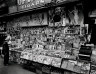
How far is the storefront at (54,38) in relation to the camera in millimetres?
3916

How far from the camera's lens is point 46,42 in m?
5.34

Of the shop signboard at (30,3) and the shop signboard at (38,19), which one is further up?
the shop signboard at (30,3)

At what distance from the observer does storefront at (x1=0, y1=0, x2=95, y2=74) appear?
3916mm

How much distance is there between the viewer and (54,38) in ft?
16.3

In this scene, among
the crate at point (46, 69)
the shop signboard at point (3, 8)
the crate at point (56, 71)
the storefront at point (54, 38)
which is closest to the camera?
the storefront at point (54, 38)

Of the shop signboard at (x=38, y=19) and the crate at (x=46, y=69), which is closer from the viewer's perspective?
the crate at (x=46, y=69)

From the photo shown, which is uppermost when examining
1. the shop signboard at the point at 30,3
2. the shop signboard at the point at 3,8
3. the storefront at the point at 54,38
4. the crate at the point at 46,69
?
the shop signboard at the point at 3,8

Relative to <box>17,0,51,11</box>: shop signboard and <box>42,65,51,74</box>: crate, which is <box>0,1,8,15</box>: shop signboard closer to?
<box>17,0,51,11</box>: shop signboard

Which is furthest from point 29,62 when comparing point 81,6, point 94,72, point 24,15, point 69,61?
point 81,6

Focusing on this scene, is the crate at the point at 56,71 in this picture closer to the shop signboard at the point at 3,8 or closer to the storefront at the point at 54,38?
the storefront at the point at 54,38

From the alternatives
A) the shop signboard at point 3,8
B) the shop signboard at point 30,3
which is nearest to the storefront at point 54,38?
the shop signboard at point 30,3

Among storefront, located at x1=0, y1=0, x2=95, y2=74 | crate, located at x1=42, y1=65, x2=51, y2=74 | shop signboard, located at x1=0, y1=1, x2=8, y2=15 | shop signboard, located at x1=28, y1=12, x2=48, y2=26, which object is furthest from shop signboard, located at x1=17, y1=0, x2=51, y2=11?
crate, located at x1=42, y1=65, x2=51, y2=74

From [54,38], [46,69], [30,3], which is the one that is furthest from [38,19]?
[46,69]

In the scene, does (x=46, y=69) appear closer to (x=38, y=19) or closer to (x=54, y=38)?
(x=54, y=38)
